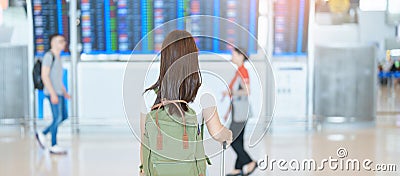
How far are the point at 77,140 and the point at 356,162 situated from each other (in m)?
2.53

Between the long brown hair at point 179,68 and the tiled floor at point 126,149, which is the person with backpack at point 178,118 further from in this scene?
the tiled floor at point 126,149

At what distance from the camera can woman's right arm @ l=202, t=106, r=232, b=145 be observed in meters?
1.80

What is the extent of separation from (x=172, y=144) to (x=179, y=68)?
230mm

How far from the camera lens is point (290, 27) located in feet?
21.1

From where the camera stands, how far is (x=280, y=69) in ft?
20.5

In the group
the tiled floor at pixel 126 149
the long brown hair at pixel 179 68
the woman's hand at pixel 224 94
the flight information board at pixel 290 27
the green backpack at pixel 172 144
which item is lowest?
the tiled floor at pixel 126 149

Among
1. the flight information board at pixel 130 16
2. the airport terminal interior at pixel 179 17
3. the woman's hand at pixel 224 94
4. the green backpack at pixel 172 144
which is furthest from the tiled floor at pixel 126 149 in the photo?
the green backpack at pixel 172 144

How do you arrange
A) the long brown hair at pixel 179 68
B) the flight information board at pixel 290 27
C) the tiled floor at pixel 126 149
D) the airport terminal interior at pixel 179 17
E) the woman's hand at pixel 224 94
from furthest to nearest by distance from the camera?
the flight information board at pixel 290 27
the airport terminal interior at pixel 179 17
the tiled floor at pixel 126 149
the woman's hand at pixel 224 94
the long brown hair at pixel 179 68

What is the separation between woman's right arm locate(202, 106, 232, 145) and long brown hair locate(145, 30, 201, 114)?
6 cm

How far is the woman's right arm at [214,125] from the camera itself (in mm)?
1804

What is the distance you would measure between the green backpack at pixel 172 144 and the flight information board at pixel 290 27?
183 inches

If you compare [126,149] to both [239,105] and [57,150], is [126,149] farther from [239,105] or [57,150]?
[239,105]

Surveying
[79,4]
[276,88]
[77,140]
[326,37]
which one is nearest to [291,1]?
[326,37]

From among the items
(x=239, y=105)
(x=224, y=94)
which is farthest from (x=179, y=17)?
(x=224, y=94)
